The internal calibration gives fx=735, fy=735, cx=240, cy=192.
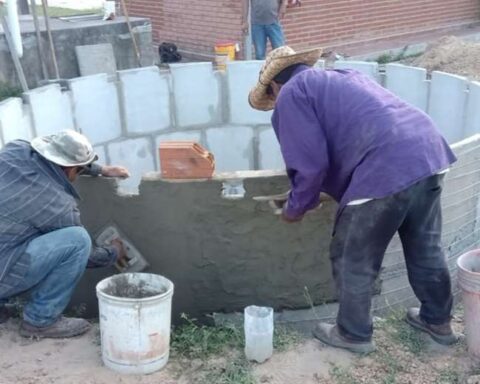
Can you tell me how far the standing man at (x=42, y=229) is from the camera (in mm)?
3877

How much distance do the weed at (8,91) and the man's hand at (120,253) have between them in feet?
14.9

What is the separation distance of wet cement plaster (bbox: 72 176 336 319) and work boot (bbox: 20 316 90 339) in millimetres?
619

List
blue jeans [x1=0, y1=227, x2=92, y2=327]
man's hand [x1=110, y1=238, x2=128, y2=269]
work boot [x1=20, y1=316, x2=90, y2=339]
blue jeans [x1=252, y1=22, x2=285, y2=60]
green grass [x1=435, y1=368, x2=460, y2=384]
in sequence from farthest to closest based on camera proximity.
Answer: blue jeans [x1=252, y1=22, x2=285, y2=60]
man's hand [x1=110, y1=238, x2=128, y2=269]
work boot [x1=20, y1=316, x2=90, y2=339]
blue jeans [x1=0, y1=227, x2=92, y2=327]
green grass [x1=435, y1=368, x2=460, y2=384]

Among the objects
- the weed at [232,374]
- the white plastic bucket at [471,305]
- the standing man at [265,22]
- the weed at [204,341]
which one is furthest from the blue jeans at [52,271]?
the standing man at [265,22]

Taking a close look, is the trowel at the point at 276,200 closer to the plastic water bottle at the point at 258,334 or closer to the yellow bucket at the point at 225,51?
the plastic water bottle at the point at 258,334

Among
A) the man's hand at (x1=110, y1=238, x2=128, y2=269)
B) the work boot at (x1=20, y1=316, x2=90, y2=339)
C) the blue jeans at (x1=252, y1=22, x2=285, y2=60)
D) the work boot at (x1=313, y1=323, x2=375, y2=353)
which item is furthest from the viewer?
the blue jeans at (x1=252, y1=22, x2=285, y2=60)

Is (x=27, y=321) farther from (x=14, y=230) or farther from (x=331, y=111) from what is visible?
(x=331, y=111)

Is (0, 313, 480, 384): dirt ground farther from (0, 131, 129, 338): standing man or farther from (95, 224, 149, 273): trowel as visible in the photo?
(95, 224, 149, 273): trowel

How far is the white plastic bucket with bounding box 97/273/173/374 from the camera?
3.58 metres

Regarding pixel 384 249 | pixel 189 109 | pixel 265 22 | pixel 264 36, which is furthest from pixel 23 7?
pixel 384 249

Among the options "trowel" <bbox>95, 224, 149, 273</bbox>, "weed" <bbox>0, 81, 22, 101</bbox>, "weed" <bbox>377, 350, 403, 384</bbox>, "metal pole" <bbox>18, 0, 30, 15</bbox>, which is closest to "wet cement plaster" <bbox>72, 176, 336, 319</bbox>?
"trowel" <bbox>95, 224, 149, 273</bbox>

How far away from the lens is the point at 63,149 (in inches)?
158

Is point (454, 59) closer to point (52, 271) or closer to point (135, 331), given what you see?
point (52, 271)

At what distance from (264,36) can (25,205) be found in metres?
6.05
